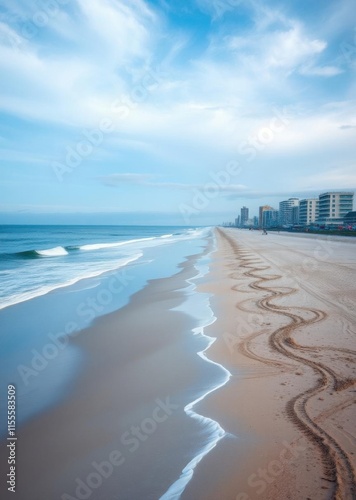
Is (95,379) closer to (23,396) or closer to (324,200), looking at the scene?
(23,396)

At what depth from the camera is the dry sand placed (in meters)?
2.89

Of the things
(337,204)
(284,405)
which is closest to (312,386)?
(284,405)

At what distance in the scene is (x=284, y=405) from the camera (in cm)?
409

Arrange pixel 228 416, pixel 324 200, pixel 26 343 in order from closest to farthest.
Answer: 1. pixel 228 416
2. pixel 26 343
3. pixel 324 200

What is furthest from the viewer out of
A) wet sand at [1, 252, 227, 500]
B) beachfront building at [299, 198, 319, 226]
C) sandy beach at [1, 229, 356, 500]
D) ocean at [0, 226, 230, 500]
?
beachfront building at [299, 198, 319, 226]

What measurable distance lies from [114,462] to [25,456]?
1.14m

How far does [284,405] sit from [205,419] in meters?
1.11

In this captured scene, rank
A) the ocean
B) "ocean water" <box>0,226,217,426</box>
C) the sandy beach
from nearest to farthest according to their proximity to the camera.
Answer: the sandy beach
the ocean
"ocean water" <box>0,226,217,426</box>

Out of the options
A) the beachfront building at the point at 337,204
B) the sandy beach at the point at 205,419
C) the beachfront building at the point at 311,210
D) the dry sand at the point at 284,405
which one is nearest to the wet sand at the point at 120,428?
the sandy beach at the point at 205,419

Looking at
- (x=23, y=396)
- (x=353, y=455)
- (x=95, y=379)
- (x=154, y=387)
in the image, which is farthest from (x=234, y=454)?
(x=23, y=396)

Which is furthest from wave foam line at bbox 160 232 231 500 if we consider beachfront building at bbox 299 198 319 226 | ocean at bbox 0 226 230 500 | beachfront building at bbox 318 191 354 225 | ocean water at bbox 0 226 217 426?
beachfront building at bbox 299 198 319 226

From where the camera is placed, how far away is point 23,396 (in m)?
4.88

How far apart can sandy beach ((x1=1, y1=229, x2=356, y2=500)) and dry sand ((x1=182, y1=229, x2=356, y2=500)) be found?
1cm

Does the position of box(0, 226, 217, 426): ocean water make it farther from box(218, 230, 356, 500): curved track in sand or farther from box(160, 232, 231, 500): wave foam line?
box(218, 230, 356, 500): curved track in sand
